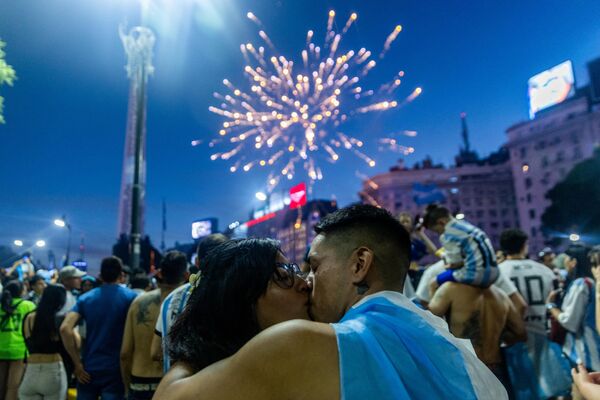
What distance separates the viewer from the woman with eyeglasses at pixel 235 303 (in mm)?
1894

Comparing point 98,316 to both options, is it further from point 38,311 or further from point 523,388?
point 523,388

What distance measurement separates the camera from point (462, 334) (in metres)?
4.75

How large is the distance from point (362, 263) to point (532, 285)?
4.99 metres

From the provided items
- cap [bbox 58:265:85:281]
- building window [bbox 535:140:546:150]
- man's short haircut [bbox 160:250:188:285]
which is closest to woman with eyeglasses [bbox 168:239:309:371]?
man's short haircut [bbox 160:250:188:285]

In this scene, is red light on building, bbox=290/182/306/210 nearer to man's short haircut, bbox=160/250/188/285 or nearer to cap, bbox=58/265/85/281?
cap, bbox=58/265/85/281

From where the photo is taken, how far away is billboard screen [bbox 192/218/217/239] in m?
40.5

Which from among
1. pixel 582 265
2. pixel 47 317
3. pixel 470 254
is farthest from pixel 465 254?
pixel 47 317

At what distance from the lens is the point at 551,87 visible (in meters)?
45.2

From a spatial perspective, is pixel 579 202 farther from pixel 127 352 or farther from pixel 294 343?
pixel 294 343

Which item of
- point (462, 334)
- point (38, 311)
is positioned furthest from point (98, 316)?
point (462, 334)

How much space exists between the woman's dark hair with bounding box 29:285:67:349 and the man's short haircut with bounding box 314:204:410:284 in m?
5.65

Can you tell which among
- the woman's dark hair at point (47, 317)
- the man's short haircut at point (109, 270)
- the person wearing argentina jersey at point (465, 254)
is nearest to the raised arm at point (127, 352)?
the man's short haircut at point (109, 270)

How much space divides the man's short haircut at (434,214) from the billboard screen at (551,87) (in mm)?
44996

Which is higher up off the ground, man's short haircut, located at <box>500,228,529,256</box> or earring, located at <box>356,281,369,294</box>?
man's short haircut, located at <box>500,228,529,256</box>
